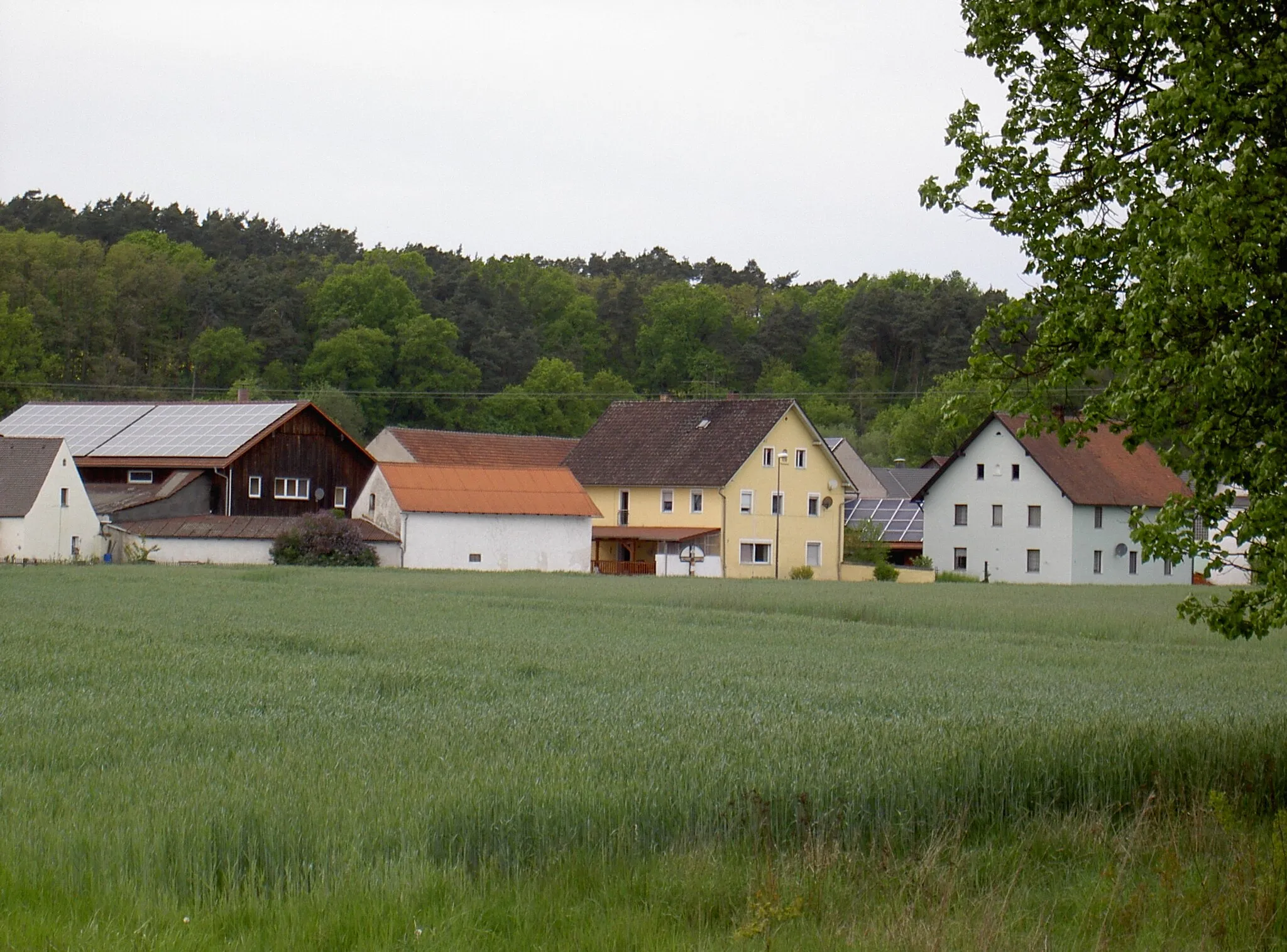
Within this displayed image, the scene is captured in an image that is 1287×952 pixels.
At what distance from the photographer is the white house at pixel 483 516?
6184 centimetres

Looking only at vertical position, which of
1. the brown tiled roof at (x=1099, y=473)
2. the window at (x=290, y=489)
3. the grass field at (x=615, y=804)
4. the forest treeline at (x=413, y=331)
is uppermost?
the forest treeline at (x=413, y=331)

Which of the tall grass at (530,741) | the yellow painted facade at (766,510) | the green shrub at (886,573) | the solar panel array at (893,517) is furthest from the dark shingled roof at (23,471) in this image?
the solar panel array at (893,517)

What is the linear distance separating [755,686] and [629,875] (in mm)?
9866

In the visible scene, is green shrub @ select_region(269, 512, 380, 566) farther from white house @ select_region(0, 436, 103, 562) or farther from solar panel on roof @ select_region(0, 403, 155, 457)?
solar panel on roof @ select_region(0, 403, 155, 457)

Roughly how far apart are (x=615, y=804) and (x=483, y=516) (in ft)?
180

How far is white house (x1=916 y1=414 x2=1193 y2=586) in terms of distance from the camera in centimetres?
7162

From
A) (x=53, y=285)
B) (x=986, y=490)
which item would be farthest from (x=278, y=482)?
(x=53, y=285)

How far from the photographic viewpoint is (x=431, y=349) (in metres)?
107

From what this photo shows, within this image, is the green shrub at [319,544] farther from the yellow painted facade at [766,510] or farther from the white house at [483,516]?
the yellow painted facade at [766,510]

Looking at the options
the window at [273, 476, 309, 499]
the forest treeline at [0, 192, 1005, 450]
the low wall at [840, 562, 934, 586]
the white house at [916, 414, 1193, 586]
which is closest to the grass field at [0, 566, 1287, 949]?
the window at [273, 476, 309, 499]

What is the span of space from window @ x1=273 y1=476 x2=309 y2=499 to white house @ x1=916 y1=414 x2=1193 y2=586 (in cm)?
3201

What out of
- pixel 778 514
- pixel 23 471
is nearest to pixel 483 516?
pixel 778 514

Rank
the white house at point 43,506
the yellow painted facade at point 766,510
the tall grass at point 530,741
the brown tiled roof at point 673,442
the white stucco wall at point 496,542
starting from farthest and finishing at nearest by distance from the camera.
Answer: the brown tiled roof at point 673,442, the yellow painted facade at point 766,510, the white stucco wall at point 496,542, the white house at point 43,506, the tall grass at point 530,741

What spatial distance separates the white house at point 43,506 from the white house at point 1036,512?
137ft
